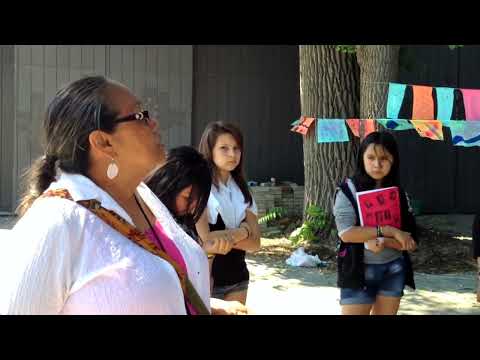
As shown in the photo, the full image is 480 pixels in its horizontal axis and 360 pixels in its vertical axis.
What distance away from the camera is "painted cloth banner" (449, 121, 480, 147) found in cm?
608

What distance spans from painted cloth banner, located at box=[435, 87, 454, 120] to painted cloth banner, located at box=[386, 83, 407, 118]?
41 cm

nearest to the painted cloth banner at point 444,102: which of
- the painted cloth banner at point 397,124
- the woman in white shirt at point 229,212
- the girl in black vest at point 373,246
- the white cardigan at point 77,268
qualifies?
the painted cloth banner at point 397,124

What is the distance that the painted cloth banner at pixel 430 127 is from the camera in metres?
6.36

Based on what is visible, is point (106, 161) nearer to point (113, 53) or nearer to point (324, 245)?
point (324, 245)

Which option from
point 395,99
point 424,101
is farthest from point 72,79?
point 424,101

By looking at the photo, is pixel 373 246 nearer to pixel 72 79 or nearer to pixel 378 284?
pixel 378 284

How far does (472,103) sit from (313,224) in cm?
299

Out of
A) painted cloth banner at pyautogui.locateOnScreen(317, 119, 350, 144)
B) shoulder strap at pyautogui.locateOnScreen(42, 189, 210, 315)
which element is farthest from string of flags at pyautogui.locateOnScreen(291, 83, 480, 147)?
shoulder strap at pyautogui.locateOnScreen(42, 189, 210, 315)

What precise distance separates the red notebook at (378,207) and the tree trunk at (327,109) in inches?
190
